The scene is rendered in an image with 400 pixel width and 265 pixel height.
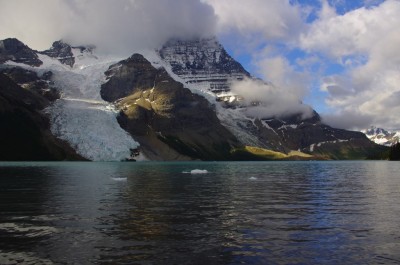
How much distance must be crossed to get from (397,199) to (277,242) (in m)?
35.0

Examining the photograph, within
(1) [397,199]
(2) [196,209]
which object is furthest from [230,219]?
(1) [397,199]

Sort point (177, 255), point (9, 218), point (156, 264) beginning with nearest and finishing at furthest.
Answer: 1. point (156, 264)
2. point (177, 255)
3. point (9, 218)

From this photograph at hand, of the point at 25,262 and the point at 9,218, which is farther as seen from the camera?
the point at 9,218

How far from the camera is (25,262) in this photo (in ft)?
81.5

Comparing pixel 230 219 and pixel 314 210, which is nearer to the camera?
pixel 230 219

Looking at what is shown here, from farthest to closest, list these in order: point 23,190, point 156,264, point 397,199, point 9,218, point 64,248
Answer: point 23,190 < point 397,199 < point 9,218 < point 64,248 < point 156,264

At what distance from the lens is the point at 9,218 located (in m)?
40.7

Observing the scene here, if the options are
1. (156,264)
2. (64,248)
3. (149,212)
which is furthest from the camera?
(149,212)

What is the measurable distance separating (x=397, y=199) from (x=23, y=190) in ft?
175

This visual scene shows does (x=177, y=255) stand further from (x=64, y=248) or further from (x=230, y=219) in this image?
(x=230, y=219)

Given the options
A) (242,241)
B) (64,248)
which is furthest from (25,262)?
(242,241)

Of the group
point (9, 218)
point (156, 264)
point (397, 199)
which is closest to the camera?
point (156, 264)

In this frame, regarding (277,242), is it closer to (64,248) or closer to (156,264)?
(156,264)

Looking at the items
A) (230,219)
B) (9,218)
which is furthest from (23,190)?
(230,219)
